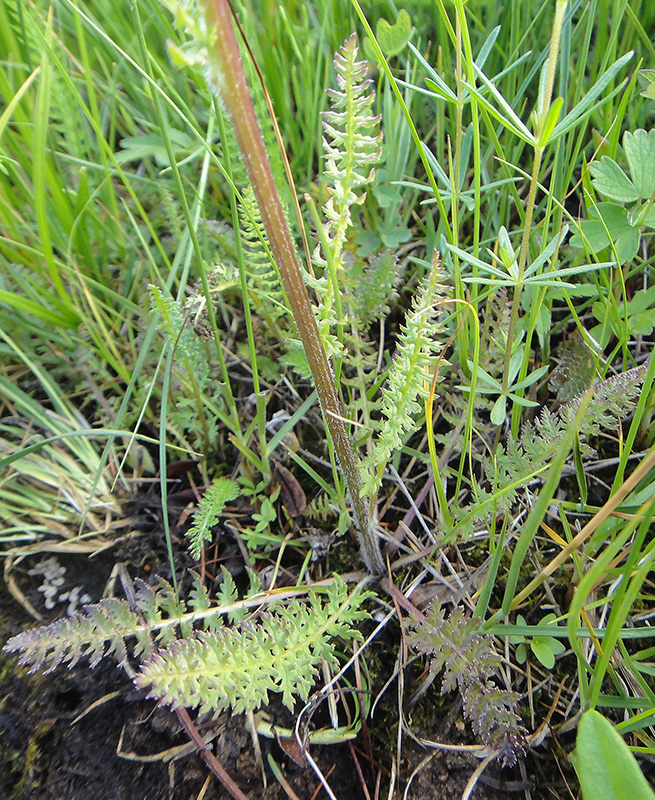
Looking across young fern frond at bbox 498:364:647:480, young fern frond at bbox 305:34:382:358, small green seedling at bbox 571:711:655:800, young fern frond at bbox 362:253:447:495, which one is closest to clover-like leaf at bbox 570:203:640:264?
young fern frond at bbox 498:364:647:480

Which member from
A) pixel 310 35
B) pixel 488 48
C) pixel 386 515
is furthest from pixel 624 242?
pixel 310 35

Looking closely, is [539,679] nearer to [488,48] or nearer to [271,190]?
[271,190]

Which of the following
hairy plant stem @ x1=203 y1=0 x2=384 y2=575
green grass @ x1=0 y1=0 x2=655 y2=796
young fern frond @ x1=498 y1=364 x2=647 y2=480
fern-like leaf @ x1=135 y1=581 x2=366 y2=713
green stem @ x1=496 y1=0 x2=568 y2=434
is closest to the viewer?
hairy plant stem @ x1=203 y1=0 x2=384 y2=575

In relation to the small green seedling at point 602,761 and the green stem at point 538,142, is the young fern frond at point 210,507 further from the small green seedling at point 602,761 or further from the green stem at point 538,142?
the small green seedling at point 602,761

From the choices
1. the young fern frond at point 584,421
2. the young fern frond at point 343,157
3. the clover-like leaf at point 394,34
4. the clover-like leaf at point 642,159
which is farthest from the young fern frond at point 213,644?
the clover-like leaf at point 394,34

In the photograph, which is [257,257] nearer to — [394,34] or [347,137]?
[347,137]

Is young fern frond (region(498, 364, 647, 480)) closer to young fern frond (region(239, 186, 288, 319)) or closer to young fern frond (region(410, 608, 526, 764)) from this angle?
young fern frond (region(410, 608, 526, 764))
